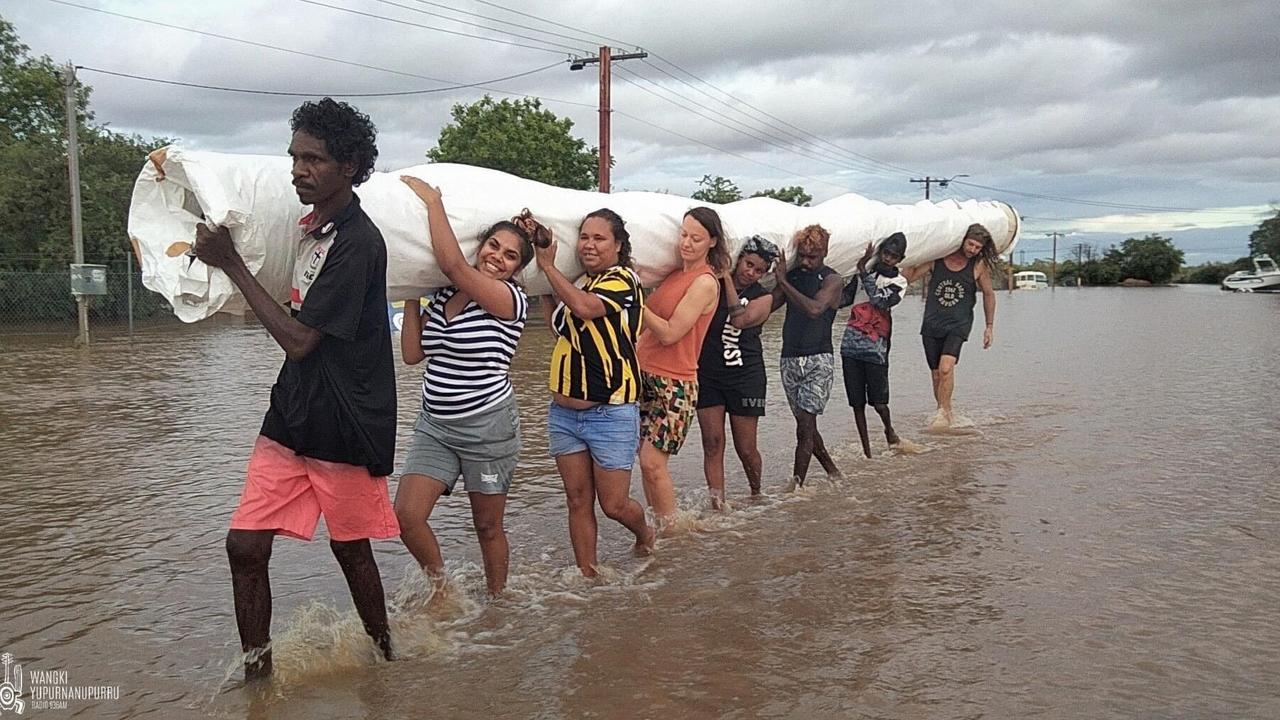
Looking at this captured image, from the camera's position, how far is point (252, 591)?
135 inches

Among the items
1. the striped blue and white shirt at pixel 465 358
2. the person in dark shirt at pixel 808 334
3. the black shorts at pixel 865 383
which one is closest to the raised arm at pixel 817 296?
the person in dark shirt at pixel 808 334

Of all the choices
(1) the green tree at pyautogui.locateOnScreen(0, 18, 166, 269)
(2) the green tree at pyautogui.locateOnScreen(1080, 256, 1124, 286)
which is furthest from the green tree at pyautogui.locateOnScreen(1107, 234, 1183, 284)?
(1) the green tree at pyautogui.locateOnScreen(0, 18, 166, 269)

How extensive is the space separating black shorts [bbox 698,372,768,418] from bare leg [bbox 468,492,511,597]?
6.17 ft

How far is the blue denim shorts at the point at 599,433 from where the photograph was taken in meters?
4.55

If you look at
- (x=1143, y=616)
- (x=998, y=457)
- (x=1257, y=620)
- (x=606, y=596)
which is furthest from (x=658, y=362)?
(x=998, y=457)

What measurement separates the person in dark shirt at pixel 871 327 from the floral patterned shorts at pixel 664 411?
235 cm

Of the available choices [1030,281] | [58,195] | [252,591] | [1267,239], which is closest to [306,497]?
[252,591]

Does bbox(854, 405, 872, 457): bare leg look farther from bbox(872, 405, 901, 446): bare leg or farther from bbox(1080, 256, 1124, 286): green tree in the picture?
bbox(1080, 256, 1124, 286): green tree

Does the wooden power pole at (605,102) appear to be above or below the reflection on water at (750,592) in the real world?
above

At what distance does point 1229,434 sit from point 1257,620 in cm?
518

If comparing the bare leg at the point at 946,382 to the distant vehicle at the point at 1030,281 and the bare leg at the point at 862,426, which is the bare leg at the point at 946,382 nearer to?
the bare leg at the point at 862,426

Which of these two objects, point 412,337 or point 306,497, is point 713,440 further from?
point 306,497

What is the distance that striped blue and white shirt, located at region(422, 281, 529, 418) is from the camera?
4.12m

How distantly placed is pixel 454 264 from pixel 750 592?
207 centimetres
